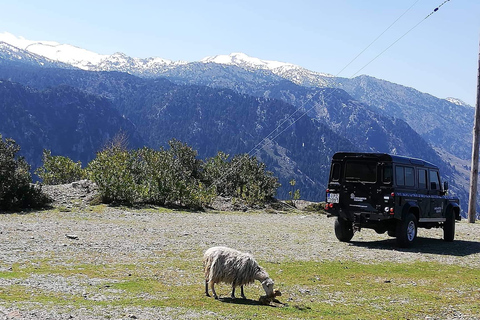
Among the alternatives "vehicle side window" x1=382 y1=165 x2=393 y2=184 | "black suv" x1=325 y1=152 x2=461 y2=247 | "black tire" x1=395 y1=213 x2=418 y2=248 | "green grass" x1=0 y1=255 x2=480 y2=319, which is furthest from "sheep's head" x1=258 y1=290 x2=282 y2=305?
"black tire" x1=395 y1=213 x2=418 y2=248

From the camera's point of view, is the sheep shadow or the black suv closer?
the sheep shadow

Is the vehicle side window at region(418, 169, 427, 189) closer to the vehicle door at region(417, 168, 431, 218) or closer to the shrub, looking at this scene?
the vehicle door at region(417, 168, 431, 218)

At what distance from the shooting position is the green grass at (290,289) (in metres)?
9.20

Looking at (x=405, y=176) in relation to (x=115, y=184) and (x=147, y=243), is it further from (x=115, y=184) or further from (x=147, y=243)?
(x=115, y=184)

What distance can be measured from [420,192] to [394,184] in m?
2.44

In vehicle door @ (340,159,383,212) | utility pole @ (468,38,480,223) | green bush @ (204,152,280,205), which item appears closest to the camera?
vehicle door @ (340,159,383,212)

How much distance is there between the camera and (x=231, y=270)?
32.7 ft

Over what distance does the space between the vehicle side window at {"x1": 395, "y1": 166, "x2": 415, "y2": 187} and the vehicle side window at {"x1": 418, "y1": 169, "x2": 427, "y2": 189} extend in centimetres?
57

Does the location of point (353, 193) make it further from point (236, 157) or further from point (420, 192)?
point (236, 157)

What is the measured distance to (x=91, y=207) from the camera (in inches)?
1133

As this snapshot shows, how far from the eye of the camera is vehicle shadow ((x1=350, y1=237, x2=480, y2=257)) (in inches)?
725

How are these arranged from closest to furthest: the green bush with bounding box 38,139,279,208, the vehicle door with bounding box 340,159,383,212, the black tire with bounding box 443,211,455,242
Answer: the vehicle door with bounding box 340,159,383,212
the black tire with bounding box 443,211,455,242
the green bush with bounding box 38,139,279,208

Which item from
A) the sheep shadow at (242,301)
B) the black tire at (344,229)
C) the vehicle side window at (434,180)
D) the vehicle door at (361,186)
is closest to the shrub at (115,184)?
the black tire at (344,229)

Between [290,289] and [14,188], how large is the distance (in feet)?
70.0
